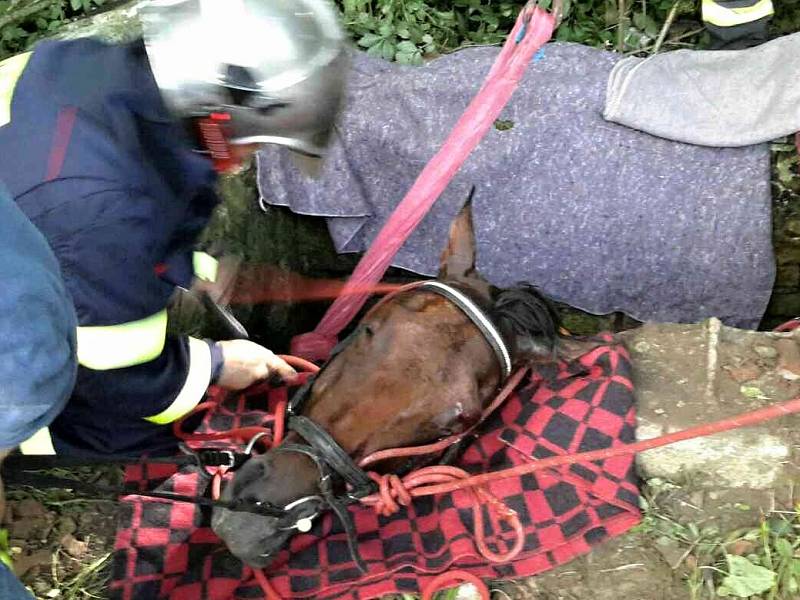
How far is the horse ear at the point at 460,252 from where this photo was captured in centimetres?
270

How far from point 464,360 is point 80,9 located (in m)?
3.38

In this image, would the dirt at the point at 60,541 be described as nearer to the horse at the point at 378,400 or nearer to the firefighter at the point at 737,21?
the horse at the point at 378,400

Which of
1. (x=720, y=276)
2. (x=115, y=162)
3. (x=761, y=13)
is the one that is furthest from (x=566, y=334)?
(x=761, y=13)

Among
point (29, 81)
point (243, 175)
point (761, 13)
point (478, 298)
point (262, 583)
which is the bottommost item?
point (262, 583)

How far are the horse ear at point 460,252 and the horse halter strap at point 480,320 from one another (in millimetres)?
214

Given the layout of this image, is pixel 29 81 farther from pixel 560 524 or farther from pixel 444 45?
pixel 444 45

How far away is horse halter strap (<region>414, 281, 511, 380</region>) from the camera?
2.40 meters

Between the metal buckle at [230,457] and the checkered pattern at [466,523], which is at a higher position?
the metal buckle at [230,457]

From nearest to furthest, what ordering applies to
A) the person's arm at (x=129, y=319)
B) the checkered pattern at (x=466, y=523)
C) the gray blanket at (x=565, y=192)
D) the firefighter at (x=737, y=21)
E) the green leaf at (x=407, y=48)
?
the person's arm at (x=129, y=319) → the checkered pattern at (x=466, y=523) → the gray blanket at (x=565, y=192) → the firefighter at (x=737, y=21) → the green leaf at (x=407, y=48)

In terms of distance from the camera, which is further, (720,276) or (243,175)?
(243,175)

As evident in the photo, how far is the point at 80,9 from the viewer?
4531 mm

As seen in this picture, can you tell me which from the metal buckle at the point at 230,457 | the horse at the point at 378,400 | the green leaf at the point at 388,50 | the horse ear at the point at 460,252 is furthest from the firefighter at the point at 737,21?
the metal buckle at the point at 230,457

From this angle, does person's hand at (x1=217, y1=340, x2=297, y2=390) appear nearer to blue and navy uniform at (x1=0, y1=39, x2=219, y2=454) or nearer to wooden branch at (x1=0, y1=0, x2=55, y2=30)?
blue and navy uniform at (x1=0, y1=39, x2=219, y2=454)

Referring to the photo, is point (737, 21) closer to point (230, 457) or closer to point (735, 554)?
point (735, 554)
